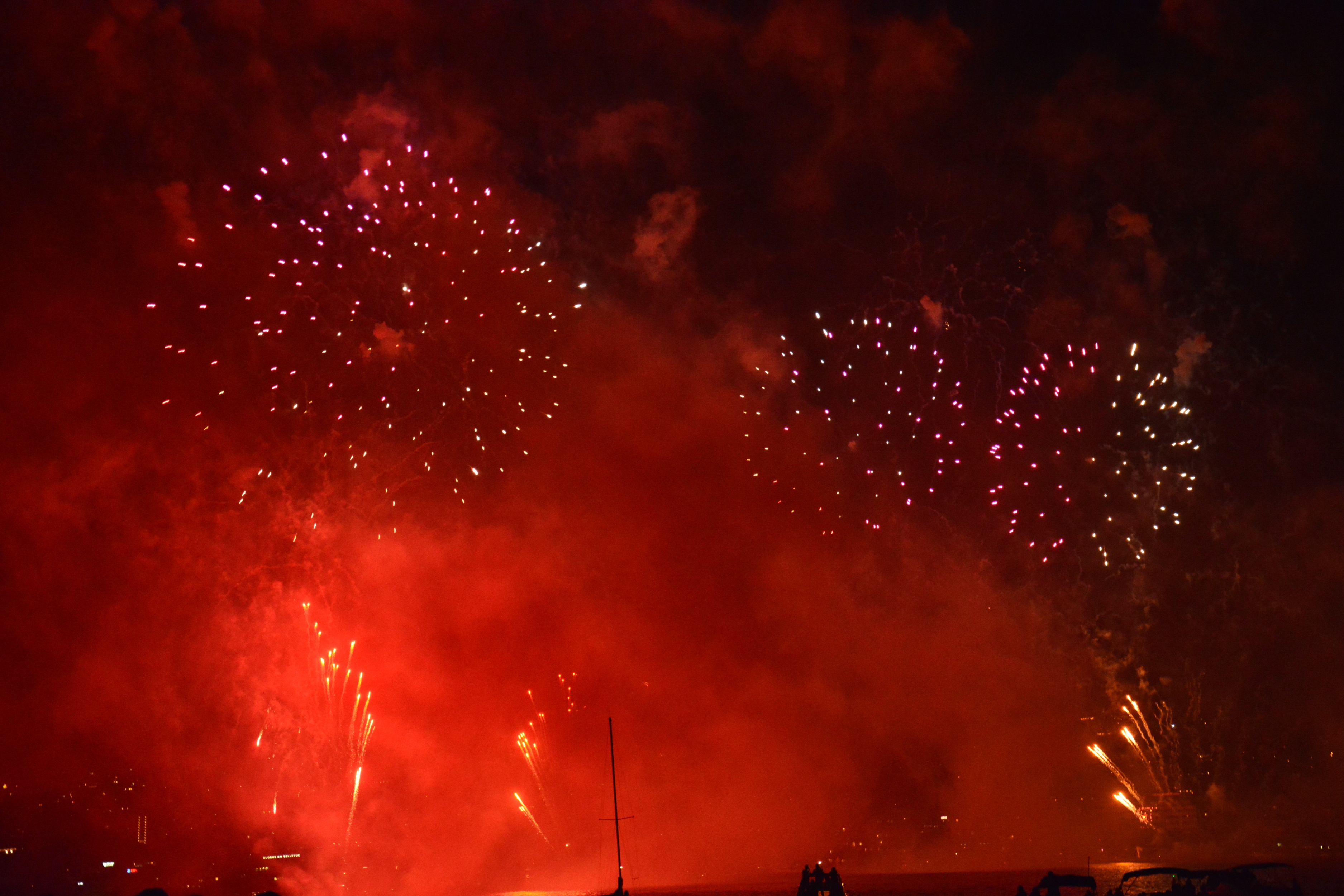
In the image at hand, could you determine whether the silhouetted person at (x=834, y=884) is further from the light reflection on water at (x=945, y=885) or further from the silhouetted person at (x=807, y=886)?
the light reflection on water at (x=945, y=885)

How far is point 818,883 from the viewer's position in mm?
35500

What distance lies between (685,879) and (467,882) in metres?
35.0

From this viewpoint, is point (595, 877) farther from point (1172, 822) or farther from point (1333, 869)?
point (1333, 869)

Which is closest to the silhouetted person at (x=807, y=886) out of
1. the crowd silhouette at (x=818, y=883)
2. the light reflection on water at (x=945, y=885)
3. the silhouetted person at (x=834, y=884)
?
the crowd silhouette at (x=818, y=883)

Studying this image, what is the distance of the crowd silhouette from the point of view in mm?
34906

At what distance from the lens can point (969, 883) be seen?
8625 cm

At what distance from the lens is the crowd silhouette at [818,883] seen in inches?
1374

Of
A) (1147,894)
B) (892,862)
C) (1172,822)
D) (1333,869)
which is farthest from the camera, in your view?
(892,862)

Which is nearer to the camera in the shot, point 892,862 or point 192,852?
point 192,852

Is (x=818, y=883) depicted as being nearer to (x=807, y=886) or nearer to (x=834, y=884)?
(x=807, y=886)

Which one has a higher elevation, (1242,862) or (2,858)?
(2,858)

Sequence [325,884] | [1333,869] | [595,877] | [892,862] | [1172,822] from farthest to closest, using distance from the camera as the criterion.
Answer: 1. [892,862]
2. [595,877]
3. [1172,822]
4. [1333,869]
5. [325,884]

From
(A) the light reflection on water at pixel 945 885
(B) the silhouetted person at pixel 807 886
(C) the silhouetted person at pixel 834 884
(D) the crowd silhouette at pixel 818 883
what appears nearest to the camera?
(C) the silhouetted person at pixel 834 884

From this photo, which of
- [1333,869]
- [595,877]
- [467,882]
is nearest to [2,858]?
[467,882]
